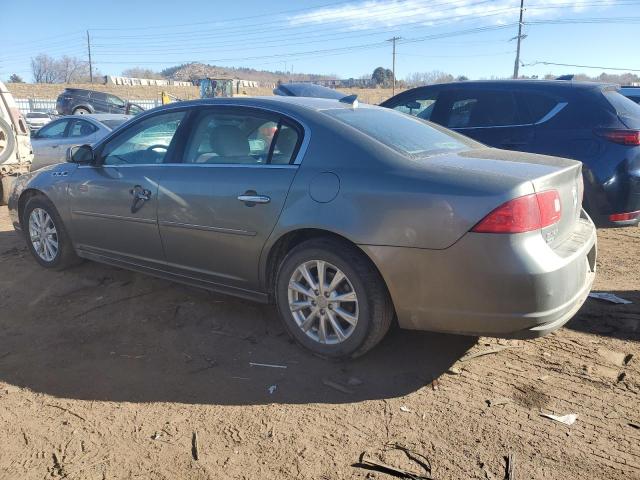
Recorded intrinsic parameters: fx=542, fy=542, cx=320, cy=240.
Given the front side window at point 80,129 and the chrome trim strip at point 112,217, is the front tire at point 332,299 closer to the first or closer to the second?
the chrome trim strip at point 112,217

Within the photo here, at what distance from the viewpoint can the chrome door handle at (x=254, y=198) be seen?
3.43 metres

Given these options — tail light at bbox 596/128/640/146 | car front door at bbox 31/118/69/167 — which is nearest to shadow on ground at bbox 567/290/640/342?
tail light at bbox 596/128/640/146

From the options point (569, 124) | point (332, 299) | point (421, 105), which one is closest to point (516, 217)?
point (332, 299)

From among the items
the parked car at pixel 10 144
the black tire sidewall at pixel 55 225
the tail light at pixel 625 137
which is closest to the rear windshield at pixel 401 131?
the tail light at pixel 625 137

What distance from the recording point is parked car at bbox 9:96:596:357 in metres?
2.79

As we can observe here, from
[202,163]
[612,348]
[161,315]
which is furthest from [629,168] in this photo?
[161,315]

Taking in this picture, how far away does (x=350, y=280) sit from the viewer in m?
3.15

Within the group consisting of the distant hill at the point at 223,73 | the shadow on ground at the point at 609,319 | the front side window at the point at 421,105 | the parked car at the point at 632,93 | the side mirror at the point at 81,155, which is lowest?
the shadow on ground at the point at 609,319

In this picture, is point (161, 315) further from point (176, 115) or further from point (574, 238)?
point (574, 238)

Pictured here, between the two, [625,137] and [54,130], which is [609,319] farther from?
[54,130]

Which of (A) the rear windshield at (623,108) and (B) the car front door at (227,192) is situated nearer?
(B) the car front door at (227,192)

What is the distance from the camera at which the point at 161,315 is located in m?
4.14

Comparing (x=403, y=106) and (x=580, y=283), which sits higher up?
(x=403, y=106)

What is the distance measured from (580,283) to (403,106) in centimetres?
447
